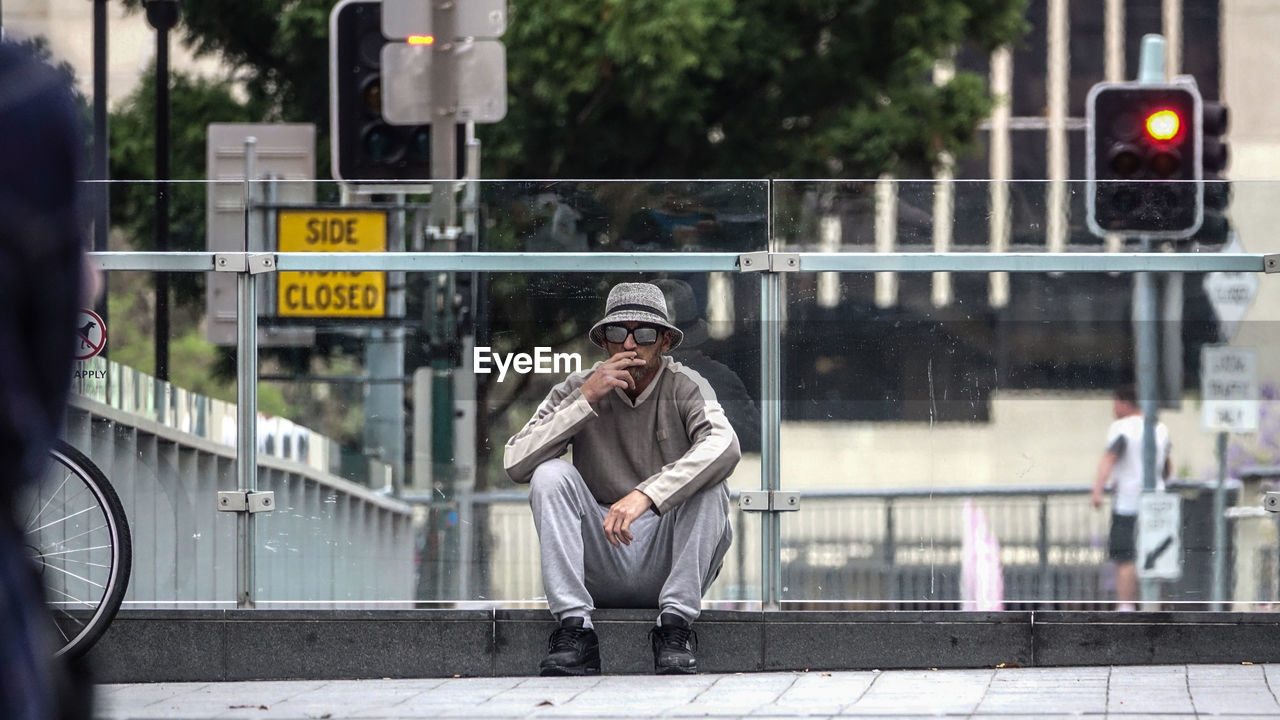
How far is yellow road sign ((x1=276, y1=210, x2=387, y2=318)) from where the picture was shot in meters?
7.01

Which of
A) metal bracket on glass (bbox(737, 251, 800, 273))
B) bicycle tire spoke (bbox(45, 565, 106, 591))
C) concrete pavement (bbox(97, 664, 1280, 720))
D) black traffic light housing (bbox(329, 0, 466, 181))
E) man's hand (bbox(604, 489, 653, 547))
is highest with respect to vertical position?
black traffic light housing (bbox(329, 0, 466, 181))

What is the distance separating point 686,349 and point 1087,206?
149 cm

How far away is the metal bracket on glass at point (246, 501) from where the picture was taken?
278 inches

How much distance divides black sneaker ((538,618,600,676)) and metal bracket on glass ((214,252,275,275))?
1750 millimetres

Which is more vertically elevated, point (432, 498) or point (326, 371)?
point (326, 371)

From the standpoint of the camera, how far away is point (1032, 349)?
22.9ft

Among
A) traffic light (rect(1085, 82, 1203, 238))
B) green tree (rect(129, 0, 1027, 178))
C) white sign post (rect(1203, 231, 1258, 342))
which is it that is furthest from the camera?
green tree (rect(129, 0, 1027, 178))

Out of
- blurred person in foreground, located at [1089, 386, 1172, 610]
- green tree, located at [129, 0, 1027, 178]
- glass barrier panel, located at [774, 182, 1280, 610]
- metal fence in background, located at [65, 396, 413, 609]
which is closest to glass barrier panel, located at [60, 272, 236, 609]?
metal fence in background, located at [65, 396, 413, 609]

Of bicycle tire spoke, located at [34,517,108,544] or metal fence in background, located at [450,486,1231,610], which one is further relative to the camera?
metal fence in background, located at [450,486,1231,610]

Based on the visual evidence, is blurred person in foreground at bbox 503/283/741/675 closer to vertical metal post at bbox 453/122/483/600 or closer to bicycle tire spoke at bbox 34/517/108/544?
vertical metal post at bbox 453/122/483/600

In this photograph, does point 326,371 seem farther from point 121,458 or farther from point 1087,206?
point 1087,206

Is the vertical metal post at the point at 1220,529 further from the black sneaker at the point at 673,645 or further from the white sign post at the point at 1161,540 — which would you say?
the black sneaker at the point at 673,645

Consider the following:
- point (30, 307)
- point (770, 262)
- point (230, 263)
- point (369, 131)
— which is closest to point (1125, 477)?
point (770, 262)

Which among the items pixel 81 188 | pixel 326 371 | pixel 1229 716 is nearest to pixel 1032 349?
pixel 1229 716
